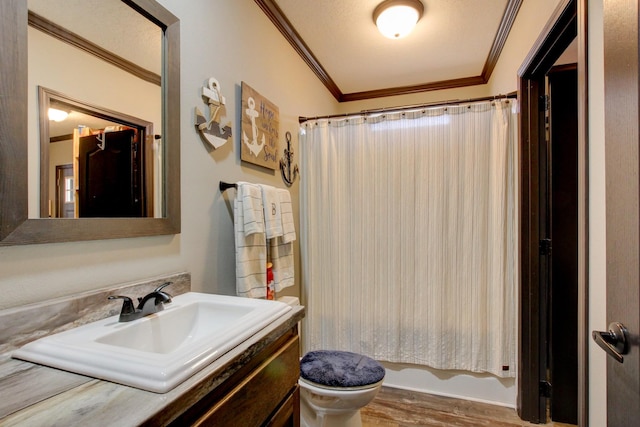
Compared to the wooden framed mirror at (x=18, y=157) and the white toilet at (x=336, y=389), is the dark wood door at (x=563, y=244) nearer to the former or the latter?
the white toilet at (x=336, y=389)

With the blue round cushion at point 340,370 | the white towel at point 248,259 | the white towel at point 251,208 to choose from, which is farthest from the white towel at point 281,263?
the blue round cushion at point 340,370

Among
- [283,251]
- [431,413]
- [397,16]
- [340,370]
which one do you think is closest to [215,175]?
[283,251]

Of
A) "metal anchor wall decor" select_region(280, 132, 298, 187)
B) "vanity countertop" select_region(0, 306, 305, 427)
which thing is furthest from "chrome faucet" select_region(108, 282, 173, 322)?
"metal anchor wall decor" select_region(280, 132, 298, 187)

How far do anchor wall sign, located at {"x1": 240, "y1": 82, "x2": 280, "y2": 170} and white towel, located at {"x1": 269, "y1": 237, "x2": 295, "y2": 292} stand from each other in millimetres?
480

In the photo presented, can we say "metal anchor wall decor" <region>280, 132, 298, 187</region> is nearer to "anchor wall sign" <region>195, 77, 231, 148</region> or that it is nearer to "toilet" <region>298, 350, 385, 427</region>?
"anchor wall sign" <region>195, 77, 231, 148</region>

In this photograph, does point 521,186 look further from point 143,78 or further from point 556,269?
point 143,78

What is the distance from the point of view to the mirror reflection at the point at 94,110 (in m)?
0.81

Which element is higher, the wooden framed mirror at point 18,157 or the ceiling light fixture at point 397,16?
the ceiling light fixture at point 397,16

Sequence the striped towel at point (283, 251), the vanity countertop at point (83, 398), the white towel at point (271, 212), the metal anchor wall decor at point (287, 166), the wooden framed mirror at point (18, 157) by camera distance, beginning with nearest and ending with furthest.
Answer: the vanity countertop at point (83, 398) → the wooden framed mirror at point (18, 157) → the white towel at point (271, 212) → the striped towel at point (283, 251) → the metal anchor wall decor at point (287, 166)

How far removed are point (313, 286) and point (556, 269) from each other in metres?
1.54

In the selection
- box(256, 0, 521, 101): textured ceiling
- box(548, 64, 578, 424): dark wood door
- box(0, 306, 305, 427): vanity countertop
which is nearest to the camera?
box(0, 306, 305, 427): vanity countertop

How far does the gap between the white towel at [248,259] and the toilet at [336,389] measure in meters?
0.46

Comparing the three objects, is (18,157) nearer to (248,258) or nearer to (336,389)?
(248,258)

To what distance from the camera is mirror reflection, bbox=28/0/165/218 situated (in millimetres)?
807
